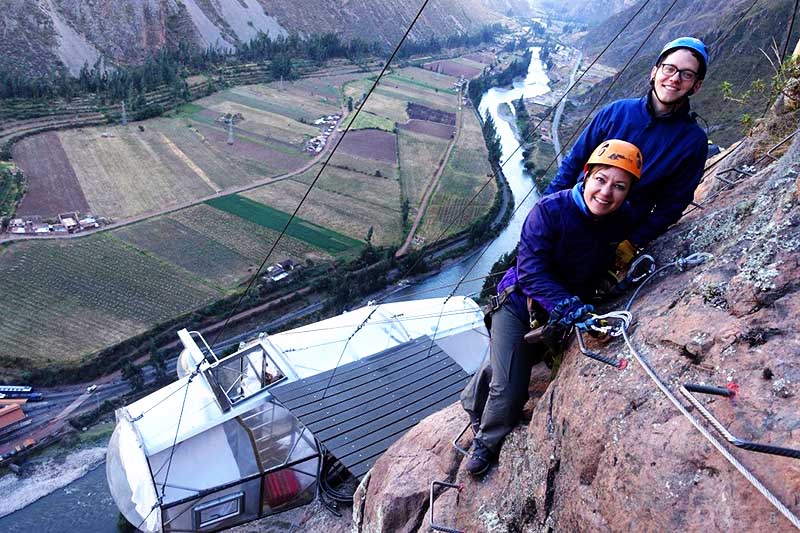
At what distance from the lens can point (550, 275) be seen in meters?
4.35

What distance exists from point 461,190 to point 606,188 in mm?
52218

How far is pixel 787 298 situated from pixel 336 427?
6.11m

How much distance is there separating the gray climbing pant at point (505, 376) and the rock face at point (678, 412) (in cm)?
14

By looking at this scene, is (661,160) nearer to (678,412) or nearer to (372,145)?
(678,412)

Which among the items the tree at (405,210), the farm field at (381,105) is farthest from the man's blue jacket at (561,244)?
the farm field at (381,105)

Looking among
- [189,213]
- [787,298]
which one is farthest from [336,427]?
[189,213]

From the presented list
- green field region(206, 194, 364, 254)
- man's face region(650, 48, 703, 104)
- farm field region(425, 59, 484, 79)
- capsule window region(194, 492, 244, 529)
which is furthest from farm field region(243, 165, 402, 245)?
farm field region(425, 59, 484, 79)

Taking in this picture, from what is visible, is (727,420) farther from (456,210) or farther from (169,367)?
(456,210)

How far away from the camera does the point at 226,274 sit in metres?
38.3

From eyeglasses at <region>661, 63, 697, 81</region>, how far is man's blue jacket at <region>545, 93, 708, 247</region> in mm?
245

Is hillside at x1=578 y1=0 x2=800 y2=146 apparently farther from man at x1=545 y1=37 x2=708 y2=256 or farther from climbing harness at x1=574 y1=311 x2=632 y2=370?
climbing harness at x1=574 y1=311 x2=632 y2=370

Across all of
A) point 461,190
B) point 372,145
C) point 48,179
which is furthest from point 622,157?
point 372,145

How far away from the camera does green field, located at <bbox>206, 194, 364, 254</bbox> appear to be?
43.5 m

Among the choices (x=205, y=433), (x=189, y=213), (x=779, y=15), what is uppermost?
(x=779, y=15)
